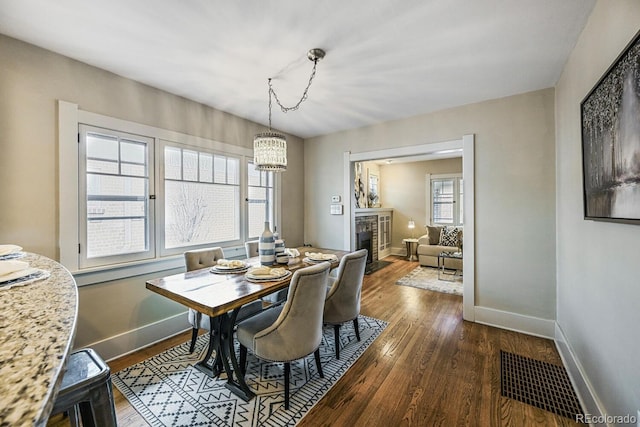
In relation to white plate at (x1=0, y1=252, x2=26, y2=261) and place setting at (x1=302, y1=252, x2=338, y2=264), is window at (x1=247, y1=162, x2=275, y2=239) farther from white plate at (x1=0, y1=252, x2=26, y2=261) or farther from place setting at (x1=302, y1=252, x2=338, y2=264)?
white plate at (x1=0, y1=252, x2=26, y2=261)

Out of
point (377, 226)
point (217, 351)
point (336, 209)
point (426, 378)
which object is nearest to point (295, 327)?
point (217, 351)

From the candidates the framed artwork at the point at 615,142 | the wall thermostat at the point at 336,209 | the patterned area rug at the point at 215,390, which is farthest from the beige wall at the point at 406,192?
the framed artwork at the point at 615,142

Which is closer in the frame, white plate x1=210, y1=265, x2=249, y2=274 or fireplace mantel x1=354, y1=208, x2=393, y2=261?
white plate x1=210, y1=265, x2=249, y2=274

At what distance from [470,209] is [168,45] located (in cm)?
329

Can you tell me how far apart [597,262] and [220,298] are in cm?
230

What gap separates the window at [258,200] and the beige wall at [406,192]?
4210mm

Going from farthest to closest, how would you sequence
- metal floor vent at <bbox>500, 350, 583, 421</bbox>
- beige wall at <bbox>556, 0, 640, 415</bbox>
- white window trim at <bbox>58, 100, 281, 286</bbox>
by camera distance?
white window trim at <bbox>58, 100, 281, 286</bbox>, metal floor vent at <bbox>500, 350, 583, 421</bbox>, beige wall at <bbox>556, 0, 640, 415</bbox>

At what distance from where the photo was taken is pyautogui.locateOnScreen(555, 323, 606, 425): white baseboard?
1601 millimetres

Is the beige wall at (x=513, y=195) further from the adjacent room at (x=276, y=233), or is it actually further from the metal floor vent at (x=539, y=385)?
the metal floor vent at (x=539, y=385)

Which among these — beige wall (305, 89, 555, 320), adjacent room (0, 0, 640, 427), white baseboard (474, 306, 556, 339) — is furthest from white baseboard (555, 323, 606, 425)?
beige wall (305, 89, 555, 320)

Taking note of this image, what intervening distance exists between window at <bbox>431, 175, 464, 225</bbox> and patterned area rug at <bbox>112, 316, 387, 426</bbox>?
5021 millimetres

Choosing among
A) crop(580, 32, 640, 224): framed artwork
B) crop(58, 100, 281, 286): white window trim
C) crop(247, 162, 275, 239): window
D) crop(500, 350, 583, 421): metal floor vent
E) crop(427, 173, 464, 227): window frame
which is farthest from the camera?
crop(427, 173, 464, 227): window frame

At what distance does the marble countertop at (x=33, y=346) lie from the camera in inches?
15.1

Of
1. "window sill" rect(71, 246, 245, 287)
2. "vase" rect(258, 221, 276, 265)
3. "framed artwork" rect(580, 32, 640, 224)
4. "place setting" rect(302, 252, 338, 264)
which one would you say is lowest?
"window sill" rect(71, 246, 245, 287)
